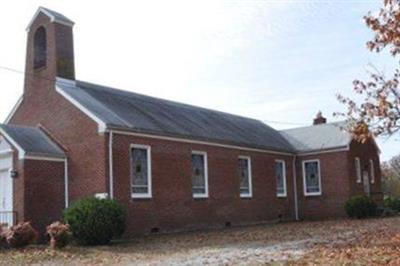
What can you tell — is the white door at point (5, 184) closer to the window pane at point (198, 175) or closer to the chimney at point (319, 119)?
the window pane at point (198, 175)

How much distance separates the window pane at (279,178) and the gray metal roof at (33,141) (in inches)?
564

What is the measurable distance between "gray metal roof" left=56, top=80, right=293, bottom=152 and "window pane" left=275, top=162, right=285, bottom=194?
3.15 ft

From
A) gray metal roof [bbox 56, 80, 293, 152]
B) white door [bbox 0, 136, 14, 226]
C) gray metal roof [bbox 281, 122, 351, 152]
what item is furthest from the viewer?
gray metal roof [bbox 281, 122, 351, 152]

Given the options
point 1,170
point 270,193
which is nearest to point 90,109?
point 1,170

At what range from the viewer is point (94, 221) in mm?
19094

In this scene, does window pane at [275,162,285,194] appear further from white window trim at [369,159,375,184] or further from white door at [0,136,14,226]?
white door at [0,136,14,226]

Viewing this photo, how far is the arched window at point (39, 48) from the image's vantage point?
989 inches

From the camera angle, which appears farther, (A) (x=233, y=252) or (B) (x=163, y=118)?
(B) (x=163, y=118)

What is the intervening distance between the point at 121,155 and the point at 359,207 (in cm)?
1584

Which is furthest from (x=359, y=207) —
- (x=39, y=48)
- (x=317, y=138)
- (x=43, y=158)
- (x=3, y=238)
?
(x=3, y=238)

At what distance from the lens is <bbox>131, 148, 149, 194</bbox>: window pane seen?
22969mm

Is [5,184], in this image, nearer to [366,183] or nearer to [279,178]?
[279,178]

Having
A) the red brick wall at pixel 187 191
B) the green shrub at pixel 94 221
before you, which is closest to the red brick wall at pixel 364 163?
the red brick wall at pixel 187 191


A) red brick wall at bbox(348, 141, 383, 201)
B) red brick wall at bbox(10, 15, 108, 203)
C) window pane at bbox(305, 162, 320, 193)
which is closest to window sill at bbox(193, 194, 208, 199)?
red brick wall at bbox(10, 15, 108, 203)
